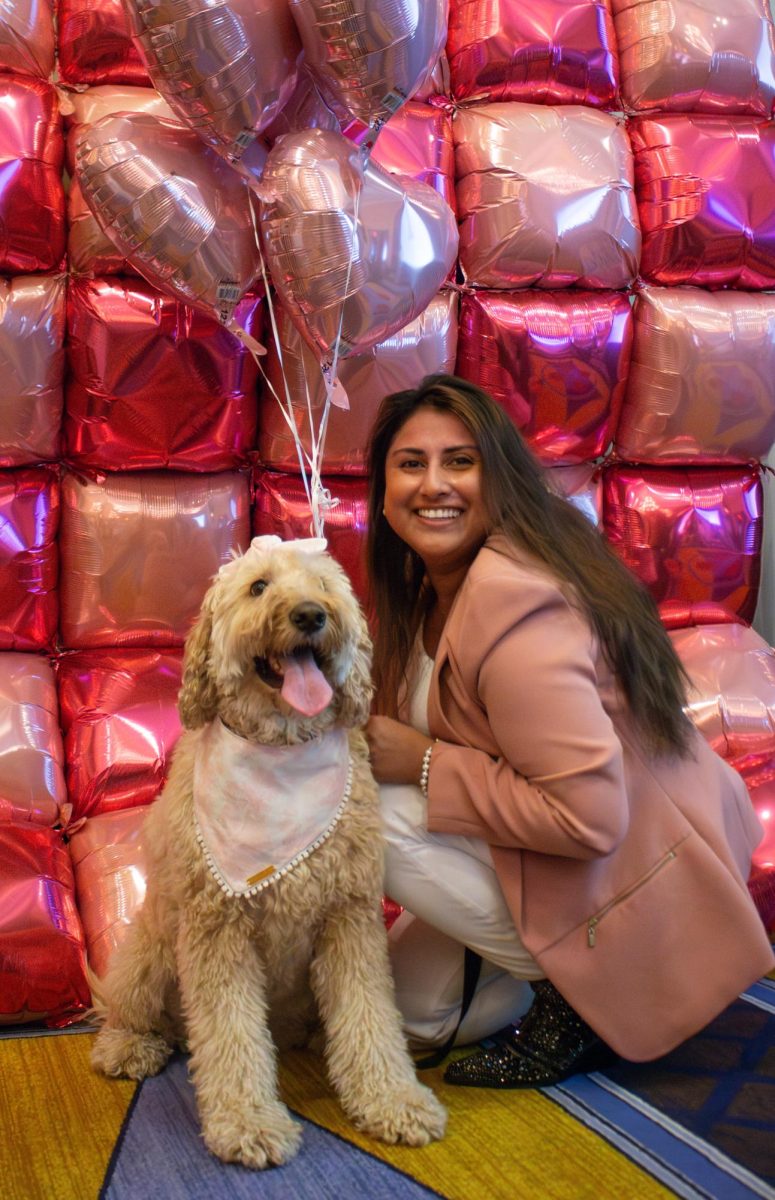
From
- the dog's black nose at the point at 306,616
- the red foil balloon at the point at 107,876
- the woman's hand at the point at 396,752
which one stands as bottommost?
the red foil balloon at the point at 107,876

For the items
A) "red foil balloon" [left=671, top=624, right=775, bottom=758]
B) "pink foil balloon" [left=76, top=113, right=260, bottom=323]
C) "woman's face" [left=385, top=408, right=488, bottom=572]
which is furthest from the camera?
"red foil balloon" [left=671, top=624, right=775, bottom=758]

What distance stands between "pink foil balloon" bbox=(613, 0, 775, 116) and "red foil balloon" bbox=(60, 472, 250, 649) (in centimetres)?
155

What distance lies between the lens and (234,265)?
211 centimetres

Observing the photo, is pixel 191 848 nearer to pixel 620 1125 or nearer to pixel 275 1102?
pixel 275 1102

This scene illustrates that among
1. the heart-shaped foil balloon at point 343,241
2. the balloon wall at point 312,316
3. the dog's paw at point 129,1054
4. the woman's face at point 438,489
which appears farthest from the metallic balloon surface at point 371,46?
the dog's paw at point 129,1054

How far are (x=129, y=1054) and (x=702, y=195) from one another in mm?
2312

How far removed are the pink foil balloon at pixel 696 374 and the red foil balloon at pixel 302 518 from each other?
76 centimetres

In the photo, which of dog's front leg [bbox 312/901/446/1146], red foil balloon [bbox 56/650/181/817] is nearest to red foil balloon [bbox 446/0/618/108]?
red foil balloon [bbox 56/650/181/817]

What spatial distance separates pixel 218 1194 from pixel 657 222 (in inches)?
92.4

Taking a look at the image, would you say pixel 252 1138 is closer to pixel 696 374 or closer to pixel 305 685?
pixel 305 685

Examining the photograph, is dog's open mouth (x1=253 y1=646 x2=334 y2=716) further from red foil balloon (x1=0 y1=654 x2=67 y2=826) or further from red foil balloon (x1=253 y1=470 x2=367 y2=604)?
red foil balloon (x1=253 y1=470 x2=367 y2=604)

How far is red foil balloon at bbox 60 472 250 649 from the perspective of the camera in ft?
8.11

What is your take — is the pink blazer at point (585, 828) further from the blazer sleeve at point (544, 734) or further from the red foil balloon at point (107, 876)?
the red foil balloon at point (107, 876)

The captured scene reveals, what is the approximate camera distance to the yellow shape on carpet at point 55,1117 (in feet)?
4.70
